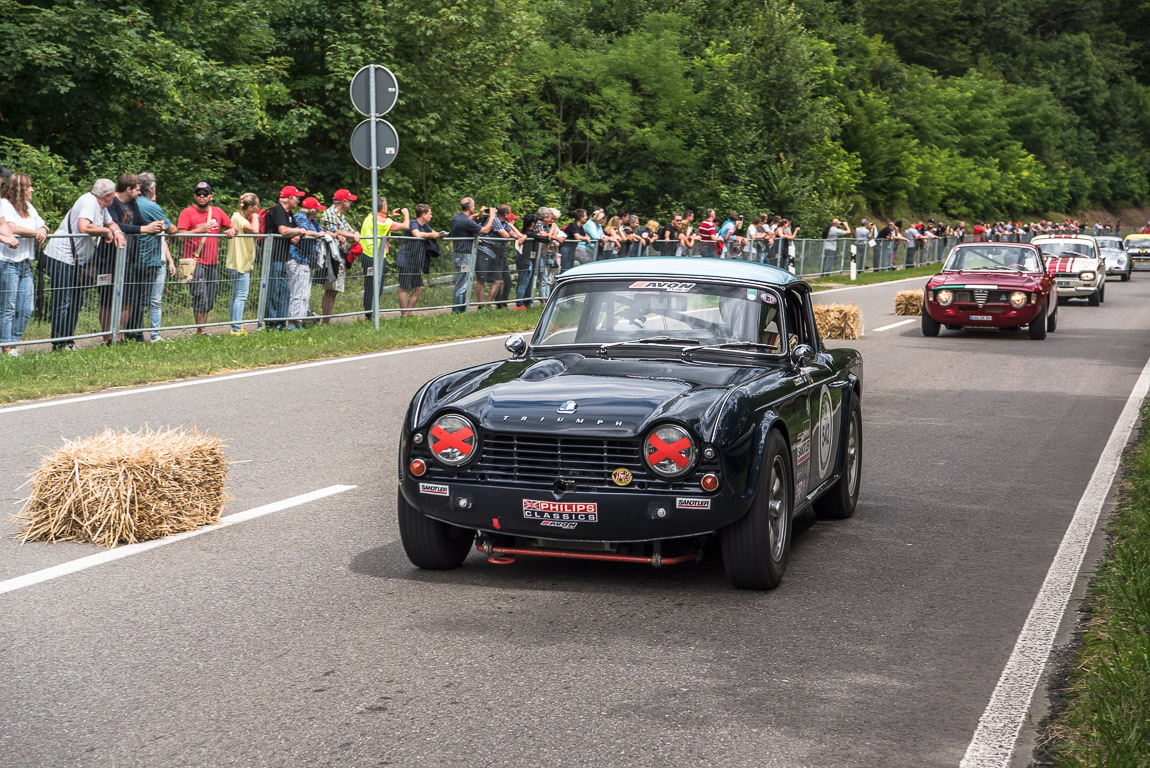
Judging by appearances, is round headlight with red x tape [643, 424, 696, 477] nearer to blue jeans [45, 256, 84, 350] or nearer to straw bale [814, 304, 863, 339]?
blue jeans [45, 256, 84, 350]

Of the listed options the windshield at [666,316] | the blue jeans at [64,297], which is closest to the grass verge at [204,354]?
the blue jeans at [64,297]

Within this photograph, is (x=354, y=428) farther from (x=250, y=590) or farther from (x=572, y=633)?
(x=572, y=633)

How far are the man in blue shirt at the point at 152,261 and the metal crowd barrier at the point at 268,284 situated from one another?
0.04 feet

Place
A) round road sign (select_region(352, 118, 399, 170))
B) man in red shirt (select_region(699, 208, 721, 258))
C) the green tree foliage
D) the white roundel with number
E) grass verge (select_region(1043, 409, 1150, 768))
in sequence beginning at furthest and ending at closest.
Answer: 1. man in red shirt (select_region(699, 208, 721, 258))
2. the green tree foliage
3. round road sign (select_region(352, 118, 399, 170))
4. the white roundel with number
5. grass verge (select_region(1043, 409, 1150, 768))

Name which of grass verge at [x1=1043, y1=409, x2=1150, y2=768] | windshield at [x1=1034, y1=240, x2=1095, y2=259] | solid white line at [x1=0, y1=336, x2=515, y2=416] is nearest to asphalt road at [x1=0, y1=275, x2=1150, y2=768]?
grass verge at [x1=1043, y1=409, x2=1150, y2=768]

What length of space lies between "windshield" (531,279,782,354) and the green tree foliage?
16946 mm

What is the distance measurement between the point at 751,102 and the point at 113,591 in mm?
44825

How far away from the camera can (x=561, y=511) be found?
5820 mm

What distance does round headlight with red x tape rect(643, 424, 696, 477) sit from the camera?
5.77 m

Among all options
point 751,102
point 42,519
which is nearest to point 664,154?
point 751,102

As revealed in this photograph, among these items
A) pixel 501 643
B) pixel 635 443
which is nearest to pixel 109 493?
pixel 501 643

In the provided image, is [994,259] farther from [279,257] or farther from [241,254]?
[241,254]

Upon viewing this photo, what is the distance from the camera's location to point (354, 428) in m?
10.8

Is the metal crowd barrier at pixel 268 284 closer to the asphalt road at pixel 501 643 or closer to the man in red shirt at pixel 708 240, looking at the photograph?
the asphalt road at pixel 501 643
